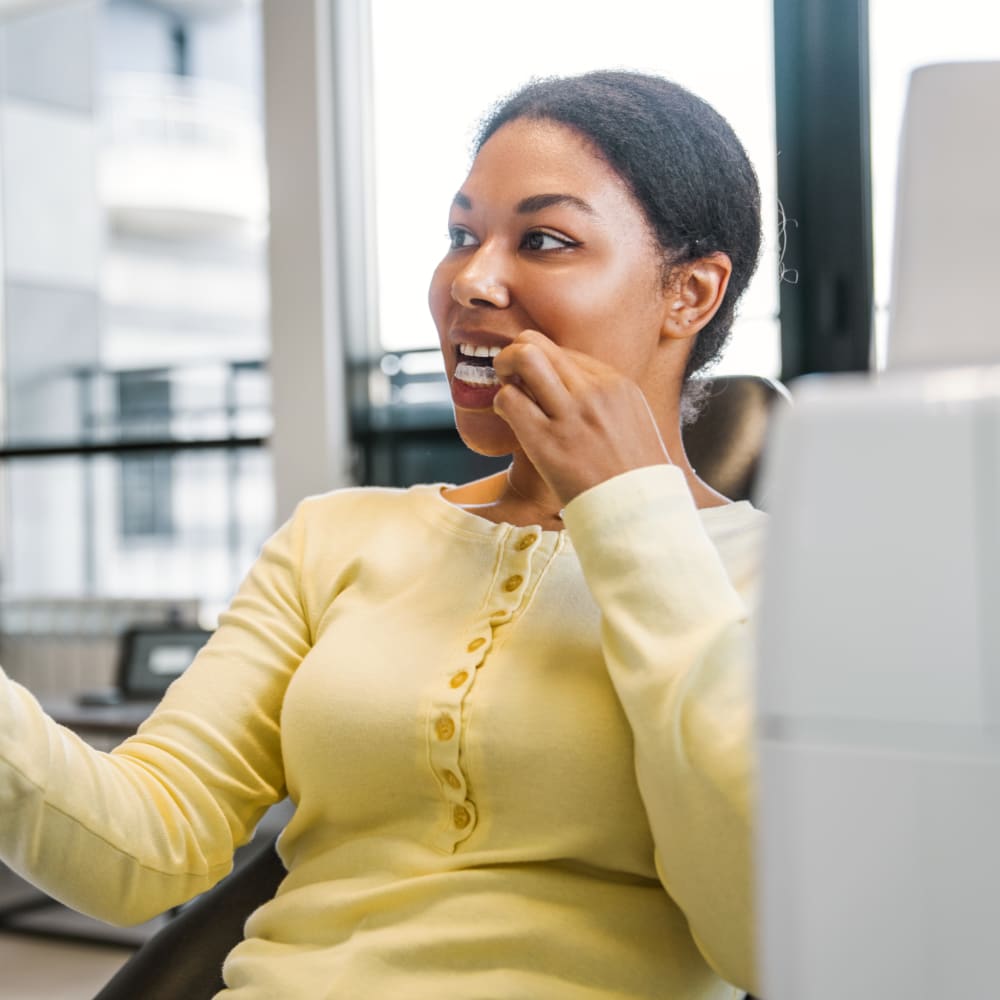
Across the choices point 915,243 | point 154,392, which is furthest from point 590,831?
point 154,392

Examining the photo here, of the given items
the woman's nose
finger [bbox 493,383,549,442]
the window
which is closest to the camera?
finger [bbox 493,383,549,442]

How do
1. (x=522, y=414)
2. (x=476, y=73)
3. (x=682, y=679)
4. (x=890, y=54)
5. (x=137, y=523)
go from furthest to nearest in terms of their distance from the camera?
1. (x=137, y=523)
2. (x=476, y=73)
3. (x=890, y=54)
4. (x=522, y=414)
5. (x=682, y=679)

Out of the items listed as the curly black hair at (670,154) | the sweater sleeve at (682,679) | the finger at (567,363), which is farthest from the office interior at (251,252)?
the sweater sleeve at (682,679)

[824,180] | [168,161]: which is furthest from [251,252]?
[824,180]

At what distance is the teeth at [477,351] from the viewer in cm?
97

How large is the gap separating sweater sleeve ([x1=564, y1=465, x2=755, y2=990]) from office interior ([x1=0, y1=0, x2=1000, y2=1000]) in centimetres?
187

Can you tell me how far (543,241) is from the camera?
960 millimetres

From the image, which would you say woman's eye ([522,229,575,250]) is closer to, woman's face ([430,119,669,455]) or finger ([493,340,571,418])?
woman's face ([430,119,669,455])

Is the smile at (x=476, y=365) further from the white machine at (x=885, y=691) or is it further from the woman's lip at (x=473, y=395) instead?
the white machine at (x=885, y=691)

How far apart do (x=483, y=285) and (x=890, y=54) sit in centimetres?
220

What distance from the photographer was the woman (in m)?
0.75

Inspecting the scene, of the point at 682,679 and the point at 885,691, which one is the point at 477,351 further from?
the point at 885,691

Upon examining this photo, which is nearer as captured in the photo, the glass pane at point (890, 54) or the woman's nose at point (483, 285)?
the woman's nose at point (483, 285)

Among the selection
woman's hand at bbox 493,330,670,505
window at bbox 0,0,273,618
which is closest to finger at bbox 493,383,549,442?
woman's hand at bbox 493,330,670,505
